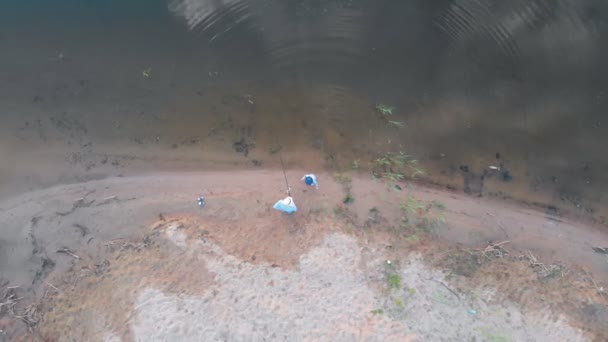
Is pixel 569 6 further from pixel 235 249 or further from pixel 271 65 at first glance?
pixel 235 249

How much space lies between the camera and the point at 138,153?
7375 mm

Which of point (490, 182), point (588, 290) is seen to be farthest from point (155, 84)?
point (588, 290)

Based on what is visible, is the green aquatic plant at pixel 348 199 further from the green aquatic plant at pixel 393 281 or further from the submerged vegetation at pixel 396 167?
the green aquatic plant at pixel 393 281

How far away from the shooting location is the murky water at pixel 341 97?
24.0 ft

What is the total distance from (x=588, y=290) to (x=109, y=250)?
7768mm

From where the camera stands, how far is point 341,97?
24.3 feet

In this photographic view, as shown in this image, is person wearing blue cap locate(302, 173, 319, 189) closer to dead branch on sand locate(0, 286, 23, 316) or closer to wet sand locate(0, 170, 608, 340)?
wet sand locate(0, 170, 608, 340)

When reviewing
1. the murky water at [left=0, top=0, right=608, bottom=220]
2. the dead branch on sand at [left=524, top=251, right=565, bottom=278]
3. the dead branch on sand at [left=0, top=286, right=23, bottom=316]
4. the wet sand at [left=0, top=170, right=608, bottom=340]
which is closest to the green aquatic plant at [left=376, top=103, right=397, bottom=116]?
the murky water at [left=0, top=0, right=608, bottom=220]

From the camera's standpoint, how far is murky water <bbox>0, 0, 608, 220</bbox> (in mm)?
7312

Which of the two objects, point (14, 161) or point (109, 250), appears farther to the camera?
point (14, 161)

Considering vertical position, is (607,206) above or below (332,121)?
below

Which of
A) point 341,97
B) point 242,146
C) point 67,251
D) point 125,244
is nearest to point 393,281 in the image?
point 341,97

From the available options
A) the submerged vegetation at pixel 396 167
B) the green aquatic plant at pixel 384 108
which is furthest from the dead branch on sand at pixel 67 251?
the green aquatic plant at pixel 384 108

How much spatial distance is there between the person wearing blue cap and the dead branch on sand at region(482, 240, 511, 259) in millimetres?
2938
